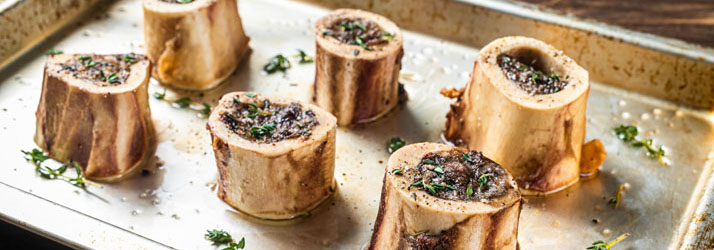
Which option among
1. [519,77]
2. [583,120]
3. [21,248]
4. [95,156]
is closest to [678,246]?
[583,120]

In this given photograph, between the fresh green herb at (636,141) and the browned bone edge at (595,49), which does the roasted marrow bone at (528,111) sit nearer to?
the fresh green herb at (636,141)

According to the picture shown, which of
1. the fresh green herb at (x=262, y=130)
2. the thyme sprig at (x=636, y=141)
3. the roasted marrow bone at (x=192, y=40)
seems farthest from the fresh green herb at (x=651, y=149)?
the roasted marrow bone at (x=192, y=40)

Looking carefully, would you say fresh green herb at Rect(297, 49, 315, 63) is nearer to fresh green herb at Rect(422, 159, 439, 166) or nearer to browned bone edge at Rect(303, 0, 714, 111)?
browned bone edge at Rect(303, 0, 714, 111)

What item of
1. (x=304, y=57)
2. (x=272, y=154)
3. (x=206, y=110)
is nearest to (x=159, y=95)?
(x=206, y=110)

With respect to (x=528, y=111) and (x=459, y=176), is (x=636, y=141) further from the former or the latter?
(x=459, y=176)

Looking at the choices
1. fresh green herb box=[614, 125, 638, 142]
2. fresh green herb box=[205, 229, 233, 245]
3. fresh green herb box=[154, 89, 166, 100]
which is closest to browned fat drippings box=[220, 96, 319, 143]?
fresh green herb box=[205, 229, 233, 245]
